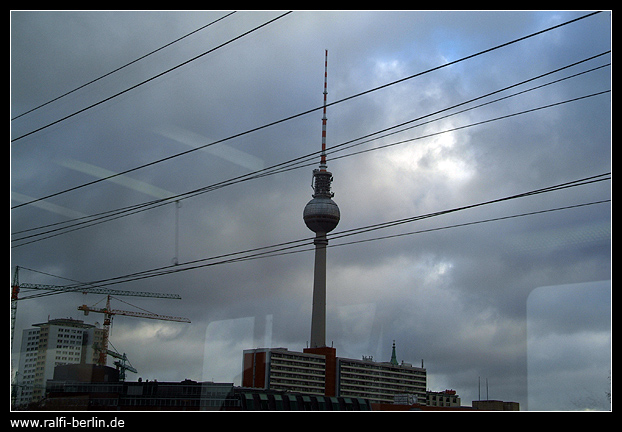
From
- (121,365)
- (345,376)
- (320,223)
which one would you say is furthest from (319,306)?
(121,365)

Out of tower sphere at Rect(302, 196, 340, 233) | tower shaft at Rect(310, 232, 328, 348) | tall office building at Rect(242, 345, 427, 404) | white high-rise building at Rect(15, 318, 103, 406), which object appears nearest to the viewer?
white high-rise building at Rect(15, 318, 103, 406)

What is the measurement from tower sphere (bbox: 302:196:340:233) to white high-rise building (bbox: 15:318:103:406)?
40.8 metres

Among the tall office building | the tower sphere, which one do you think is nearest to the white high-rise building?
the tall office building

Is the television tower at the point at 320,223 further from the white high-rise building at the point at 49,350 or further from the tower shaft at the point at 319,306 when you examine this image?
the white high-rise building at the point at 49,350

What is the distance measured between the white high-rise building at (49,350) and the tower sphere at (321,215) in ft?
134

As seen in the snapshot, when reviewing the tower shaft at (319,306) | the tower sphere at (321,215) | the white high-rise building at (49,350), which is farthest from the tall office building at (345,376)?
the tower sphere at (321,215)

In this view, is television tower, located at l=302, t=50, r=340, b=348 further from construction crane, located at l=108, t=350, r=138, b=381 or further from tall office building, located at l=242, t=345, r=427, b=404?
construction crane, located at l=108, t=350, r=138, b=381

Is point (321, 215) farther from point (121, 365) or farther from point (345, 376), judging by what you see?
point (121, 365)

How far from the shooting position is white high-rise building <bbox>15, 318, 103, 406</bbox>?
20.5ft

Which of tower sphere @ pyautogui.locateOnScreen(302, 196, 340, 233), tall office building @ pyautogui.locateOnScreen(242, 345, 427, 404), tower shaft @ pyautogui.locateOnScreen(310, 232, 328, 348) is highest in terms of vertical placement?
tower sphere @ pyautogui.locateOnScreen(302, 196, 340, 233)

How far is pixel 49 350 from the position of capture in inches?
387

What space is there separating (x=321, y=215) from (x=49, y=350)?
4628cm
